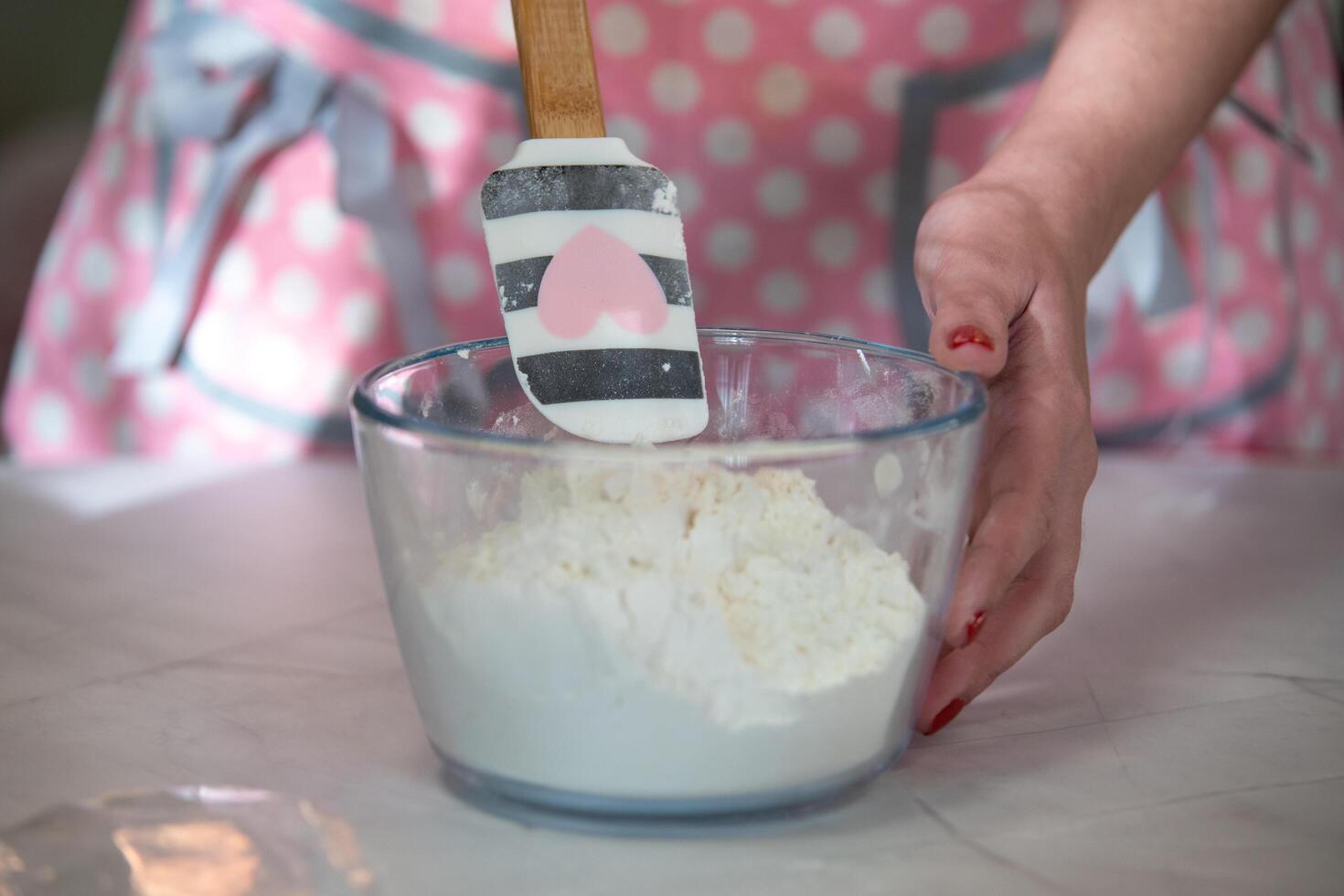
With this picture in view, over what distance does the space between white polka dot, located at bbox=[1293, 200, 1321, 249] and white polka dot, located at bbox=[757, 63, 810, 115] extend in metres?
0.43

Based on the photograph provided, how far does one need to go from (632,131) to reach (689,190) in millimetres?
63

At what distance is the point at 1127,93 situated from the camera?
73 centimetres

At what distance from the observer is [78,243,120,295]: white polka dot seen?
1033 mm

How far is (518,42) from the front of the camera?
0.49 metres

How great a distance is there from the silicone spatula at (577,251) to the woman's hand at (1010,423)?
0.11m

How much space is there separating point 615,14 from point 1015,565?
62 centimetres

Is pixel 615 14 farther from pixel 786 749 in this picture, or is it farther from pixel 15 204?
pixel 15 204

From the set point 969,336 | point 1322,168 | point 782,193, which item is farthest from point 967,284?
point 1322,168

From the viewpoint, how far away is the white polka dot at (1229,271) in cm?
101

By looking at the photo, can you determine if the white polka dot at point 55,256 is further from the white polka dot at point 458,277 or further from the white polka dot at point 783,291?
the white polka dot at point 783,291

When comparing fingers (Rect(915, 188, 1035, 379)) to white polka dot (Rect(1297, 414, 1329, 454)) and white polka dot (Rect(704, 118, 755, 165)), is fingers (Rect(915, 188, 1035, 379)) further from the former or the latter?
white polka dot (Rect(1297, 414, 1329, 454))

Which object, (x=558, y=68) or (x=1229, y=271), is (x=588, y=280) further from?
(x=1229, y=271)

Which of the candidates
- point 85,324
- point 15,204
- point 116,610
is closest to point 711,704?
point 116,610

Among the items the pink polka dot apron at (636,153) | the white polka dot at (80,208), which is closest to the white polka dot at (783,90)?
the pink polka dot apron at (636,153)
